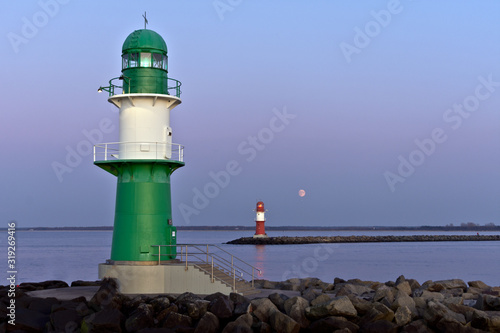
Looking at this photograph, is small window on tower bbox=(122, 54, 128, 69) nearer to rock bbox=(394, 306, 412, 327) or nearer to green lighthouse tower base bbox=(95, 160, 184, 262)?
green lighthouse tower base bbox=(95, 160, 184, 262)

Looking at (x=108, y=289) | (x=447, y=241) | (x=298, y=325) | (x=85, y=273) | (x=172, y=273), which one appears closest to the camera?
(x=298, y=325)

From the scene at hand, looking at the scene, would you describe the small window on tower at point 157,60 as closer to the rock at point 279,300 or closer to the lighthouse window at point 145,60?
the lighthouse window at point 145,60

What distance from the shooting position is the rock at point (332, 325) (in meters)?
12.0

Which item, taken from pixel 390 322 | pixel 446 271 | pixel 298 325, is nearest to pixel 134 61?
pixel 298 325

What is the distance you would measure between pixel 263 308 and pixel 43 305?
4776 mm

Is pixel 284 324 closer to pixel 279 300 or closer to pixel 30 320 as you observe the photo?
pixel 279 300

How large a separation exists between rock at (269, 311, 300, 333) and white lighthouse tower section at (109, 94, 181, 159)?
5313 mm

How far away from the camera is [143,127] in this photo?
606 inches

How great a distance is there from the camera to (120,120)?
1573 centimetres

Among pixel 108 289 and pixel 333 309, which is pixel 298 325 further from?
pixel 108 289

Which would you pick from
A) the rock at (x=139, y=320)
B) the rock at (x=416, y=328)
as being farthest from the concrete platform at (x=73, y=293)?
the rock at (x=416, y=328)

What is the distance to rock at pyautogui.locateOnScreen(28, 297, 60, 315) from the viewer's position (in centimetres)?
1324

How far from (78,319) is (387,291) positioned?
21.5ft

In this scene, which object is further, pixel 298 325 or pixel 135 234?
pixel 135 234
